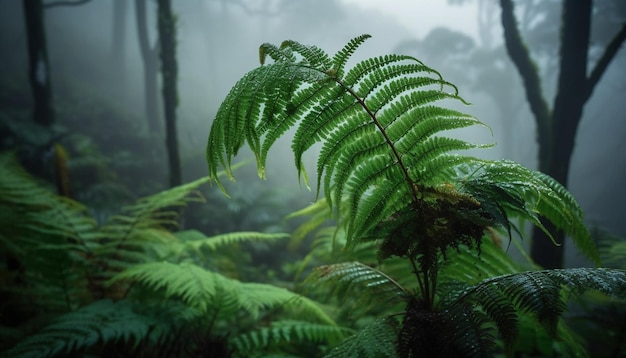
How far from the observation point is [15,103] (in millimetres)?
A: 12812

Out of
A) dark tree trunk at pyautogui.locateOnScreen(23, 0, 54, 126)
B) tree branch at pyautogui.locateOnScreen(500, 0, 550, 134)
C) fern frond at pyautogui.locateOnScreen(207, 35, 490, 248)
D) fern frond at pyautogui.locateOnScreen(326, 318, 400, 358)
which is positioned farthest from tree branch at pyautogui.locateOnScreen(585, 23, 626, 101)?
dark tree trunk at pyautogui.locateOnScreen(23, 0, 54, 126)

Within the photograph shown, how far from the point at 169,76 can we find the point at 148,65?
434 inches

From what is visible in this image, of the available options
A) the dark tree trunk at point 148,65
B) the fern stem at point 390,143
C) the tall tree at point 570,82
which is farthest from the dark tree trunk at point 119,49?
the fern stem at point 390,143

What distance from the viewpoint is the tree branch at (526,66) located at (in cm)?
420

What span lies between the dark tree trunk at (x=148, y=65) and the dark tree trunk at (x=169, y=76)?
32.3 feet

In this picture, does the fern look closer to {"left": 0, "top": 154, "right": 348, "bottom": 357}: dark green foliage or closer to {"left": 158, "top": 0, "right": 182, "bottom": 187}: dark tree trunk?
{"left": 0, "top": 154, "right": 348, "bottom": 357}: dark green foliage

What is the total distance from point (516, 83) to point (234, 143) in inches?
1437

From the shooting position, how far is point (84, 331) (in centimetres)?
145

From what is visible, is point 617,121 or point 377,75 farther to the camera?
point 617,121

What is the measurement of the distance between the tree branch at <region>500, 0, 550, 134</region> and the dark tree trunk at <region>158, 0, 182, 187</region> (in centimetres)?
504

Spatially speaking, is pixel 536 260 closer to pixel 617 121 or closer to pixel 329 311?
pixel 329 311

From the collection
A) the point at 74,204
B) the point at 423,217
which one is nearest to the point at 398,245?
the point at 423,217

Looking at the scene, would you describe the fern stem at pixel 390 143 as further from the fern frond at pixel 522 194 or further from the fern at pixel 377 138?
the fern frond at pixel 522 194

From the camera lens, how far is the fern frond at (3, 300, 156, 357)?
134cm
